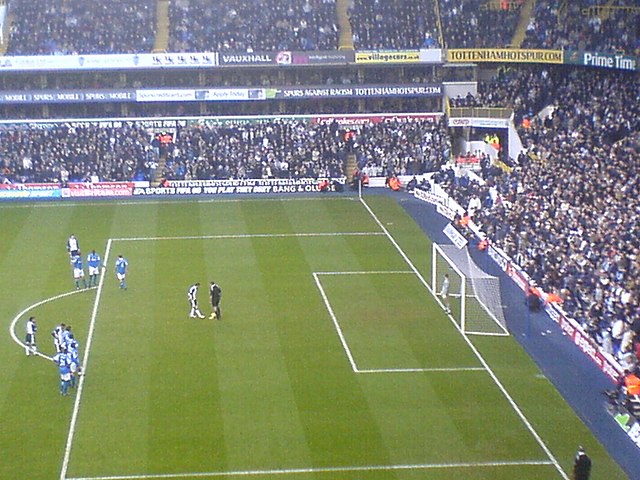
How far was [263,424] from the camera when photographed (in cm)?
2147

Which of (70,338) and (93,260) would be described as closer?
(70,338)

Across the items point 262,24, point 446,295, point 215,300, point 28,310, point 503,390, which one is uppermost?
point 262,24

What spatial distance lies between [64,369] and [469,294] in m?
12.6

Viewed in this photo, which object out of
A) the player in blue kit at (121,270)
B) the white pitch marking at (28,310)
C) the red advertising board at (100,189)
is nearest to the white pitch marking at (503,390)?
the player in blue kit at (121,270)

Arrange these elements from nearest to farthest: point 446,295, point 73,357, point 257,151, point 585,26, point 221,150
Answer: point 73,357 < point 446,295 < point 585,26 < point 257,151 < point 221,150

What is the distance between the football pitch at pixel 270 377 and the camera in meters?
19.9

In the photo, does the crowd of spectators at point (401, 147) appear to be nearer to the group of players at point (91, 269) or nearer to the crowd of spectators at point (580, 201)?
the crowd of spectators at point (580, 201)

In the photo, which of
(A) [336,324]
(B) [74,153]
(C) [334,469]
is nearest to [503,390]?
(C) [334,469]

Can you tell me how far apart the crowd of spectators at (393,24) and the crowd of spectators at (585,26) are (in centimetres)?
565

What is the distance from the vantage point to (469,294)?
30.4m

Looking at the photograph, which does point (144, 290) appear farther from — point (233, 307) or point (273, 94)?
point (273, 94)

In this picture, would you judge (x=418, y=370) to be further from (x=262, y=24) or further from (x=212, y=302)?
(x=262, y=24)

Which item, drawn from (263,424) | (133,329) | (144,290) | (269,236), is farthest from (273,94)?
(263,424)

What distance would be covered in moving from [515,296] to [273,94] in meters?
26.8
